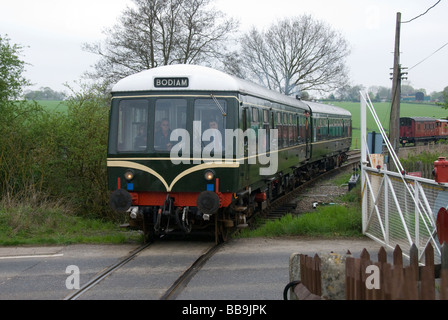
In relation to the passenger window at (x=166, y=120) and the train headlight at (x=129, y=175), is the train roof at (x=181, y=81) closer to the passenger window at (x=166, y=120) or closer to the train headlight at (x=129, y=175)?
the passenger window at (x=166, y=120)

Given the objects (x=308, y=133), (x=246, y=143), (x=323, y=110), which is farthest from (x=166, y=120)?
(x=323, y=110)

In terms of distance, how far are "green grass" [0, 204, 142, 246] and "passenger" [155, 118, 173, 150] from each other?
6.60 feet

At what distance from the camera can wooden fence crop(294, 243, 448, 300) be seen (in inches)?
129

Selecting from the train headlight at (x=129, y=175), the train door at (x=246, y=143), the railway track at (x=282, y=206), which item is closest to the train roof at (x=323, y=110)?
the railway track at (x=282, y=206)

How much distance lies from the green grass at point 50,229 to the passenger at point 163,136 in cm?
201

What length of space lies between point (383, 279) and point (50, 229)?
921cm

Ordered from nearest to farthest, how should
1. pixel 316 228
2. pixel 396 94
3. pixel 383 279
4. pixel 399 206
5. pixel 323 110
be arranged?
1. pixel 383 279
2. pixel 399 206
3. pixel 316 228
4. pixel 396 94
5. pixel 323 110

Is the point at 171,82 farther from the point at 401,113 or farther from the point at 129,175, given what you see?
the point at 401,113

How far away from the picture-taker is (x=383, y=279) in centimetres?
358

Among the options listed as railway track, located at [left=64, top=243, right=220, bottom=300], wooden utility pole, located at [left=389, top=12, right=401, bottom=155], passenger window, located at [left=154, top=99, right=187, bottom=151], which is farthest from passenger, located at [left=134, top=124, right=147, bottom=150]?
wooden utility pole, located at [left=389, top=12, right=401, bottom=155]
